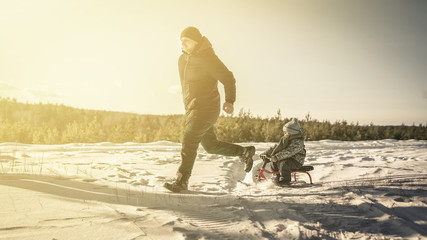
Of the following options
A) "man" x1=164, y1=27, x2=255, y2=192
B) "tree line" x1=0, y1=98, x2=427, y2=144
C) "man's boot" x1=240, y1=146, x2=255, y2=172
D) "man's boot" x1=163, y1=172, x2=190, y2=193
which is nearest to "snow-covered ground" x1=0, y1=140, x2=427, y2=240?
"man's boot" x1=163, y1=172, x2=190, y2=193

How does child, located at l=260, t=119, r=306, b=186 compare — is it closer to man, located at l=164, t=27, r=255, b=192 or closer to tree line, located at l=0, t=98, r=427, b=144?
man, located at l=164, t=27, r=255, b=192

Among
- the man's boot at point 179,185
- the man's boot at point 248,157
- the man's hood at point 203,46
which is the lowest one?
the man's boot at point 179,185

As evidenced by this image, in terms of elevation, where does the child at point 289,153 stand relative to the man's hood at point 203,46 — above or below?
below

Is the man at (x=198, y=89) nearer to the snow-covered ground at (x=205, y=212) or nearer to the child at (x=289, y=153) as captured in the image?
the snow-covered ground at (x=205, y=212)

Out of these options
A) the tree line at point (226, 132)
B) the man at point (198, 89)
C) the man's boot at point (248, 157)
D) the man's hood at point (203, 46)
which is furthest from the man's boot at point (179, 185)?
the tree line at point (226, 132)

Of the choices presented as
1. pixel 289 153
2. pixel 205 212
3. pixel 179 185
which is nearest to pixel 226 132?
pixel 289 153

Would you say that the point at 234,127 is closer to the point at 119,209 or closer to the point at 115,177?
the point at 115,177

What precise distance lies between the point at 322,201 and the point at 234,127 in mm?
11892

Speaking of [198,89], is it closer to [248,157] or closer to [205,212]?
[248,157]

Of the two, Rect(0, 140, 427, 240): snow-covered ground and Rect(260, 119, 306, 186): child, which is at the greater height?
Rect(260, 119, 306, 186): child

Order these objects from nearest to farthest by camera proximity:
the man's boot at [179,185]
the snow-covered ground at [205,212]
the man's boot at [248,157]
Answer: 1. the snow-covered ground at [205,212]
2. the man's boot at [179,185]
3. the man's boot at [248,157]

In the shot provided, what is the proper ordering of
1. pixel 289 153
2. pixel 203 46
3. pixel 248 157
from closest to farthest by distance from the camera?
pixel 203 46, pixel 248 157, pixel 289 153

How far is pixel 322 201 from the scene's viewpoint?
2930 mm

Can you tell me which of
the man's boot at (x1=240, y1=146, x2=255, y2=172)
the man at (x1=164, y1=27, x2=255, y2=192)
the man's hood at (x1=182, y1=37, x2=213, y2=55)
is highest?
the man's hood at (x1=182, y1=37, x2=213, y2=55)
